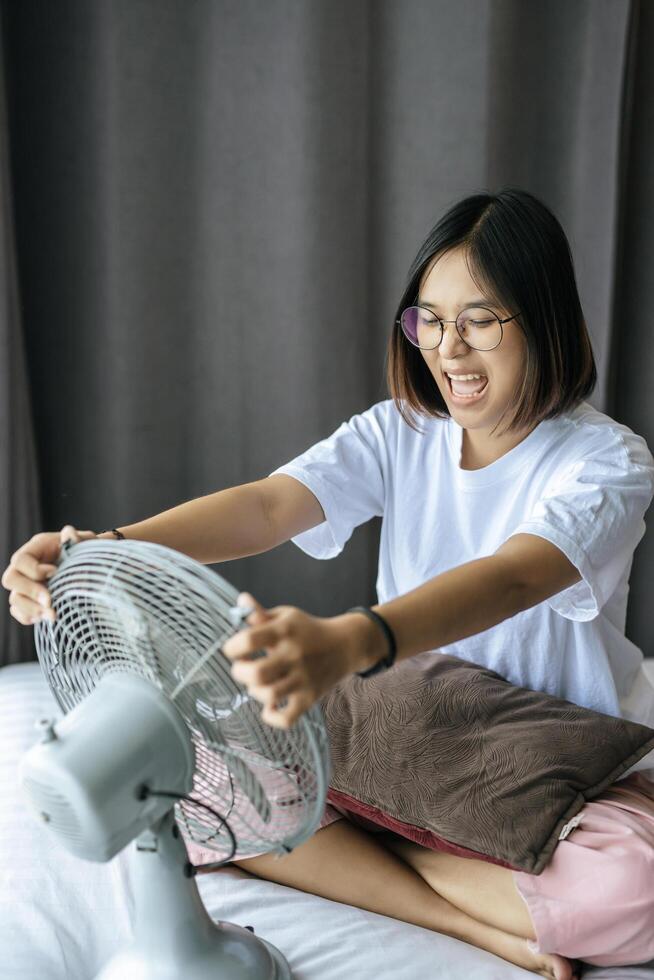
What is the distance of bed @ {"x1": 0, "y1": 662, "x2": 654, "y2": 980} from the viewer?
1.06 meters

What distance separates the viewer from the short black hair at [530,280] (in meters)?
1.21

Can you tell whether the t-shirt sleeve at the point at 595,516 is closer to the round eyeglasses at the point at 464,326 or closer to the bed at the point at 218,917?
the round eyeglasses at the point at 464,326

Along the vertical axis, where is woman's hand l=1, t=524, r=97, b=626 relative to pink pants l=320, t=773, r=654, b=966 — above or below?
above

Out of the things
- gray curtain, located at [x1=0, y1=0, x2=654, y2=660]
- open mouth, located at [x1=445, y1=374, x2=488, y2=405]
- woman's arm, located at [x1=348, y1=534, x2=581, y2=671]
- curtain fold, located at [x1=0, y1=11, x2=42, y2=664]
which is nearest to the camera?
woman's arm, located at [x1=348, y1=534, x2=581, y2=671]

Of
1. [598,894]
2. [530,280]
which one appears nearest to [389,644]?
[598,894]

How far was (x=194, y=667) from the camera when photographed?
799 mm

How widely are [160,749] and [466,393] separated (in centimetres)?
69

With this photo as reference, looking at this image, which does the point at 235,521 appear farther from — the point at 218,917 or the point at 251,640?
the point at 251,640

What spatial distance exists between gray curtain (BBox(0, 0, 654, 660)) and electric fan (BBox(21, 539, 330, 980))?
1123 mm

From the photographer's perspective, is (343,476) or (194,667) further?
(343,476)

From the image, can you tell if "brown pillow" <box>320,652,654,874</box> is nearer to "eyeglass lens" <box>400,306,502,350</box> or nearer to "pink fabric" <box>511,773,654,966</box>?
"pink fabric" <box>511,773,654,966</box>

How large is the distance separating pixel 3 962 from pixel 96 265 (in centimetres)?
138

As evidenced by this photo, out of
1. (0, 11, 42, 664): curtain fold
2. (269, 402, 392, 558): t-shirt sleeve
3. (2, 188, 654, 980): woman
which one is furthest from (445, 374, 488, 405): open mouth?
(0, 11, 42, 664): curtain fold


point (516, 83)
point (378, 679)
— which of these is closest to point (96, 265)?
point (516, 83)
